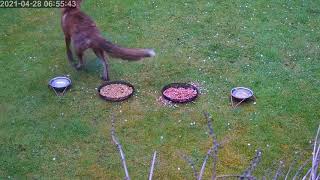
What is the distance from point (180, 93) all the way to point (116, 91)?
94cm

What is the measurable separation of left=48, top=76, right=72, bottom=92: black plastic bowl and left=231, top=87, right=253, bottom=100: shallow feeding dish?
245 centimetres

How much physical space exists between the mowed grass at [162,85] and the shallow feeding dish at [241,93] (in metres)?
0.14

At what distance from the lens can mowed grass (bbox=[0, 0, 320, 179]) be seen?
584 cm

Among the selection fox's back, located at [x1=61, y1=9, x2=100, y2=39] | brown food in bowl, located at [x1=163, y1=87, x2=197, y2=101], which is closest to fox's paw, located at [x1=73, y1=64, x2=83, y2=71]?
fox's back, located at [x1=61, y1=9, x2=100, y2=39]

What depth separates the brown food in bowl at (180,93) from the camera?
669 centimetres

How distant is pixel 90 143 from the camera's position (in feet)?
19.9

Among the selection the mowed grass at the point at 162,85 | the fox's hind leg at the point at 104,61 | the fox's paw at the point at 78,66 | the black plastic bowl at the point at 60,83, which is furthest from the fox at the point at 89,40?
the mowed grass at the point at 162,85

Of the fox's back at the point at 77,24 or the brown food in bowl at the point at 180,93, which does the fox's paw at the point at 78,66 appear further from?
the brown food in bowl at the point at 180,93

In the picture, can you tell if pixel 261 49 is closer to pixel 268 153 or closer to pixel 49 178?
pixel 268 153

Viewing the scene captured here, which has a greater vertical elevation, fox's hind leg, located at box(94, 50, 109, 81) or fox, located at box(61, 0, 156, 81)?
fox, located at box(61, 0, 156, 81)

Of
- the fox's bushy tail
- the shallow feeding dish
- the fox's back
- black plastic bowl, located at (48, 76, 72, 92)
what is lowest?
black plastic bowl, located at (48, 76, 72, 92)

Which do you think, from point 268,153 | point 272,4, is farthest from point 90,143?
point 272,4

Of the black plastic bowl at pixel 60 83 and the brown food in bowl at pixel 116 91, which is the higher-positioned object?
the brown food in bowl at pixel 116 91

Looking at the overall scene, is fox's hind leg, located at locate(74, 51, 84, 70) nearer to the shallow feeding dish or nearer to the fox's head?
the fox's head
